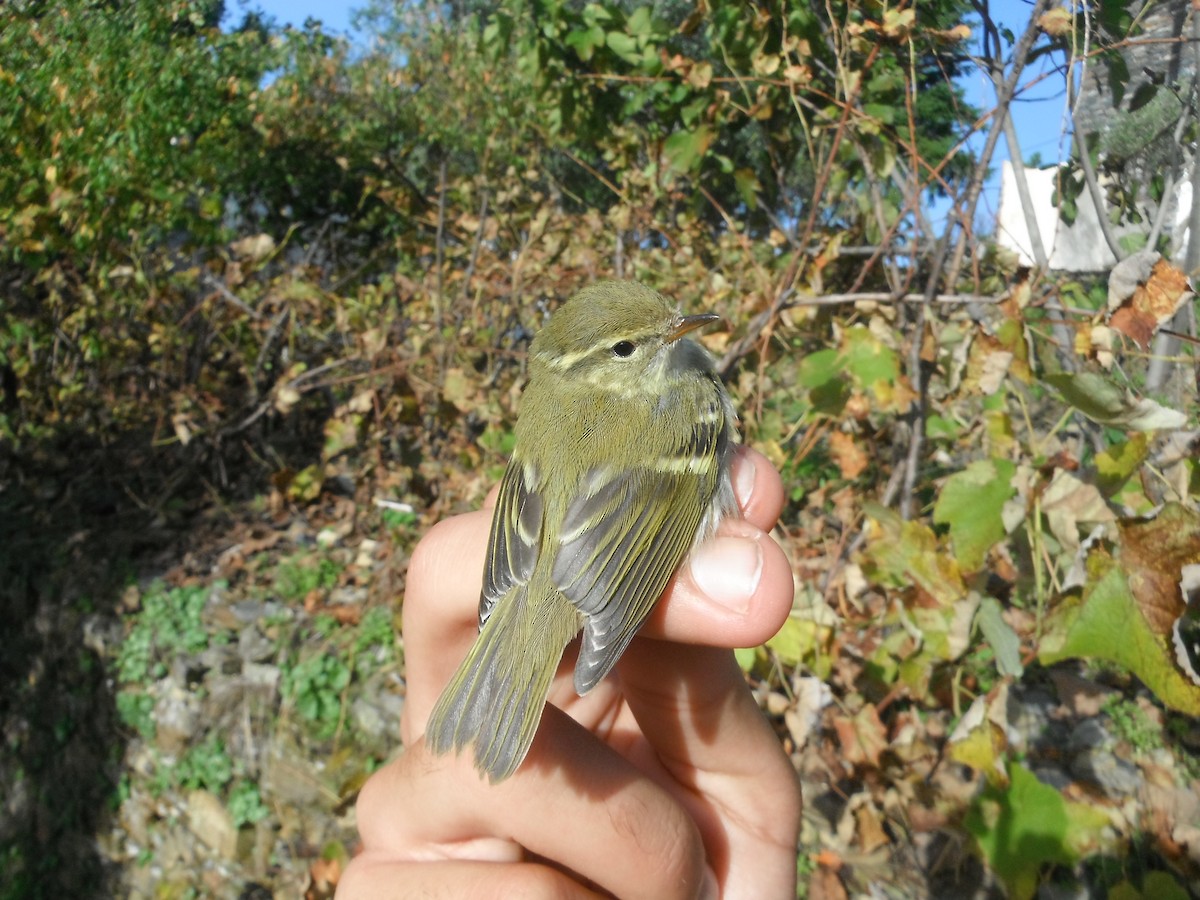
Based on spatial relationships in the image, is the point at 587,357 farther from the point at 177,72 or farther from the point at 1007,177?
the point at 177,72

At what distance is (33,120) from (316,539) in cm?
246

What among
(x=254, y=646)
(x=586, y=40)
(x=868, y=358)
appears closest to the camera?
(x=868, y=358)

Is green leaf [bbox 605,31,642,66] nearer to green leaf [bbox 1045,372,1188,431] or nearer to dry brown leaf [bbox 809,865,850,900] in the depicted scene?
green leaf [bbox 1045,372,1188,431]

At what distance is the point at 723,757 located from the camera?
1.49 metres

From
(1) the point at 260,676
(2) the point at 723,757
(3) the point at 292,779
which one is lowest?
(3) the point at 292,779

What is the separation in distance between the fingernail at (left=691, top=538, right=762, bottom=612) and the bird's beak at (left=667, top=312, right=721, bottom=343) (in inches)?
22.7

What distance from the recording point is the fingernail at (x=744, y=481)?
1624mm

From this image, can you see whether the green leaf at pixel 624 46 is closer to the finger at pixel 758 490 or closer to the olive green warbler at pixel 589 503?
the olive green warbler at pixel 589 503

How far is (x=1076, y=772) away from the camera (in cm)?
217

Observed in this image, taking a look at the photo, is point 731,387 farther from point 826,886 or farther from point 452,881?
point 452,881

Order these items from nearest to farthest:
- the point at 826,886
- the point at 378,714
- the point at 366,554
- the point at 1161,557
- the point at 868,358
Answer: the point at 1161,557 < the point at 868,358 < the point at 826,886 < the point at 378,714 < the point at 366,554

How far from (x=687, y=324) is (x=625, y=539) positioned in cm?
57

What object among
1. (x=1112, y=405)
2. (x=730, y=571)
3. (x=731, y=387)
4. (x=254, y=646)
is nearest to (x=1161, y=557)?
(x=1112, y=405)

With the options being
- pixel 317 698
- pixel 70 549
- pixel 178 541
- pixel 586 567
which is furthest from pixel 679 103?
pixel 70 549
